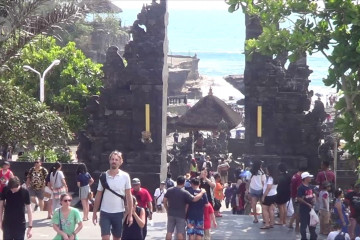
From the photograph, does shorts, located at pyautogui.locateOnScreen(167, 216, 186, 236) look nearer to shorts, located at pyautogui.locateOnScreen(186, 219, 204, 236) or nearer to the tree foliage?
shorts, located at pyautogui.locateOnScreen(186, 219, 204, 236)

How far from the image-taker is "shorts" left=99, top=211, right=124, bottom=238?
42.1ft

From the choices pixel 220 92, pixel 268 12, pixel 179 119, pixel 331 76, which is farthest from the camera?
pixel 220 92

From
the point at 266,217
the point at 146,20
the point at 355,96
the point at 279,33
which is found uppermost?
the point at 146,20

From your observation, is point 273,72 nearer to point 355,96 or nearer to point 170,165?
point 170,165

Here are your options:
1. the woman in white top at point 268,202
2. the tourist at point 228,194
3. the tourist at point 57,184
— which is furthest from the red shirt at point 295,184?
the tourist at point 228,194

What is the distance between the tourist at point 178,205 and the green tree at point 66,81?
1895 centimetres

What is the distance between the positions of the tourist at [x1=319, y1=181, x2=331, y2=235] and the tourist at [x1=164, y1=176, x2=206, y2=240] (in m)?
3.47

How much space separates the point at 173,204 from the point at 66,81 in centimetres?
2108

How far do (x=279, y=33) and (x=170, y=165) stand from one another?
46.0ft

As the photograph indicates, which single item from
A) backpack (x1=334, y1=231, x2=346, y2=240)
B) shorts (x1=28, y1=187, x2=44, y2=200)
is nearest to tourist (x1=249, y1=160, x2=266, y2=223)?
backpack (x1=334, y1=231, x2=346, y2=240)

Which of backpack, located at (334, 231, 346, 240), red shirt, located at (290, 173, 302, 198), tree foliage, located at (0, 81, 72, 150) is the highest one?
tree foliage, located at (0, 81, 72, 150)

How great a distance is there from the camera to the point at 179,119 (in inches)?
1495

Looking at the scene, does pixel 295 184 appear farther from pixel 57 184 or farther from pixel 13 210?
pixel 13 210

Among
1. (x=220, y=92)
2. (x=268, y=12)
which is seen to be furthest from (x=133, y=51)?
(x=220, y=92)
